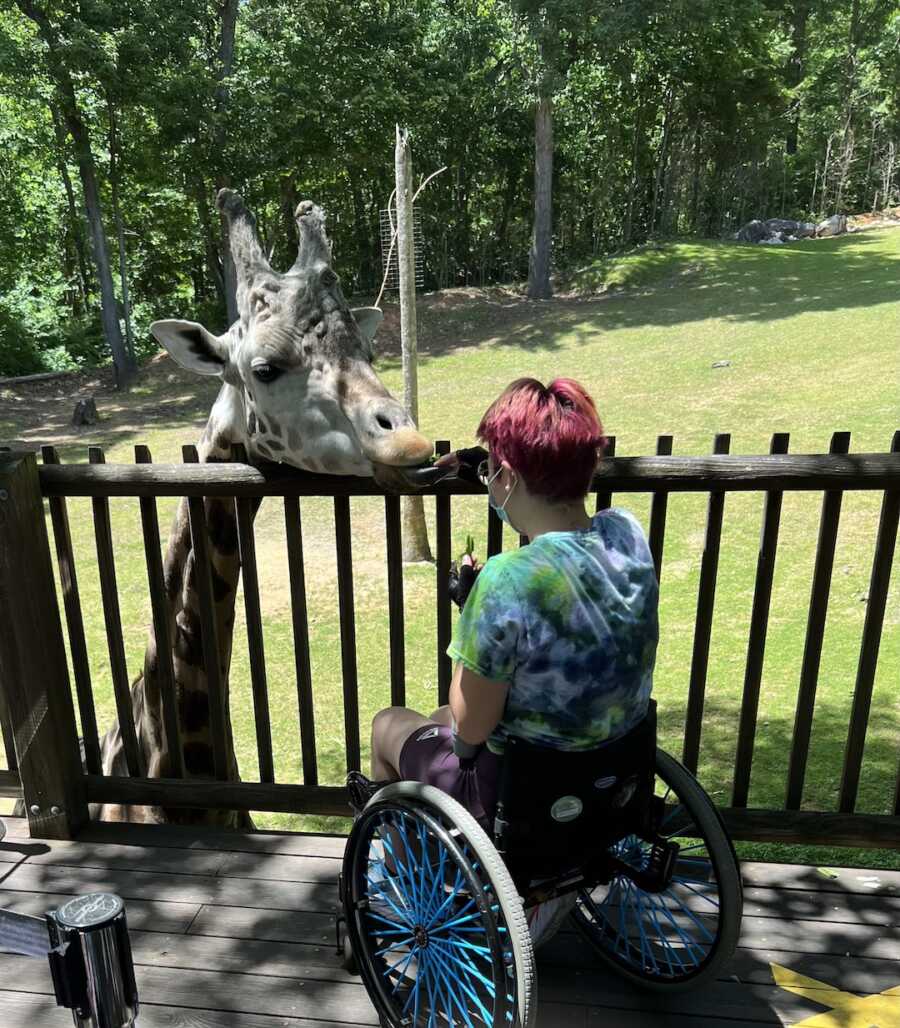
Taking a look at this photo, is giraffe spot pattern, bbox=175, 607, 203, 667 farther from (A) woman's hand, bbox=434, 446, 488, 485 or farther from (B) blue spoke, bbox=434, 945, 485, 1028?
(B) blue spoke, bbox=434, 945, 485, 1028

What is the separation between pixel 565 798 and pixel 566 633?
405mm

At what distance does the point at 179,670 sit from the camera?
135 inches

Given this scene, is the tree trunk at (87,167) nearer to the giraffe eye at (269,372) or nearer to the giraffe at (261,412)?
the giraffe at (261,412)

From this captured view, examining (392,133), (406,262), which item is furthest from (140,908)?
(392,133)

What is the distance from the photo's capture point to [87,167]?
61.0 feet

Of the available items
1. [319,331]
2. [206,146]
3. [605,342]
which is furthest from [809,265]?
[319,331]

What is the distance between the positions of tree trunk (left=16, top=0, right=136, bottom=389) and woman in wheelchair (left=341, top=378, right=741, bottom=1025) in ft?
61.0

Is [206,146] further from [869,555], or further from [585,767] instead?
[585,767]

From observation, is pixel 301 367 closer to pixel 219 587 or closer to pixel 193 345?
pixel 193 345

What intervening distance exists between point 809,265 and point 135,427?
56.6 feet

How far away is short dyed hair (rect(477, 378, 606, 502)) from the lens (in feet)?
6.09

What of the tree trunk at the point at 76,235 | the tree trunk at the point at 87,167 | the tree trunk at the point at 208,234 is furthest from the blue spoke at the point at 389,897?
the tree trunk at the point at 208,234

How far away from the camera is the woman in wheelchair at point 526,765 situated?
1.85 meters

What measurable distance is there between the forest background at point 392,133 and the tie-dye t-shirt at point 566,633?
1259 cm
